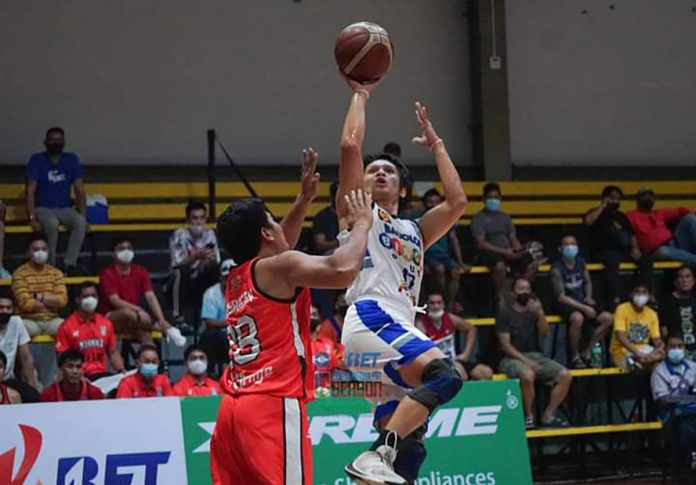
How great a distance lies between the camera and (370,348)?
253 inches

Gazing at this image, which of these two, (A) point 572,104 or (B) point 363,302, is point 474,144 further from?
(B) point 363,302

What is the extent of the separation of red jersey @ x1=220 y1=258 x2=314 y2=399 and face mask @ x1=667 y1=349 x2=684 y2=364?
332 inches

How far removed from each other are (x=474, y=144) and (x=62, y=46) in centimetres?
587

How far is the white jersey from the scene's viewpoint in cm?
661

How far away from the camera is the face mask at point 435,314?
504 inches

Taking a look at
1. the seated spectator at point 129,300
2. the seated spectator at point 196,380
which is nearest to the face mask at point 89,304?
the seated spectator at point 129,300

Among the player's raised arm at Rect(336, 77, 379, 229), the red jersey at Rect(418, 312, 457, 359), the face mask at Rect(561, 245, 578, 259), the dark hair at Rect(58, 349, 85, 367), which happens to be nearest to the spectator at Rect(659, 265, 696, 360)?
the face mask at Rect(561, 245, 578, 259)

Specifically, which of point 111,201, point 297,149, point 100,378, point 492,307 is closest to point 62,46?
point 111,201

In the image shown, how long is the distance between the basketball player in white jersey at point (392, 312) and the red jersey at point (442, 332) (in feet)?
19.0

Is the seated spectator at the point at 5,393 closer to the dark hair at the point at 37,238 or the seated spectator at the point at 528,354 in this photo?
the dark hair at the point at 37,238

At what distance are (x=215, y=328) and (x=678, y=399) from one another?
5.04 meters

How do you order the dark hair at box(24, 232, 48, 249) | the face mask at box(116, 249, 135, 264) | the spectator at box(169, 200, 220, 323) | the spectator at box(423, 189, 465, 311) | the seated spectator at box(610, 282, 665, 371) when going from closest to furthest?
the dark hair at box(24, 232, 48, 249) < the face mask at box(116, 249, 135, 264) < the spectator at box(169, 200, 220, 323) < the seated spectator at box(610, 282, 665, 371) < the spectator at box(423, 189, 465, 311)

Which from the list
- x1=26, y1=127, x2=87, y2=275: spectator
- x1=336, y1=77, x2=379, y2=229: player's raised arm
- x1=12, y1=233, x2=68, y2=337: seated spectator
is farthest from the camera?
x1=26, y1=127, x2=87, y2=275: spectator

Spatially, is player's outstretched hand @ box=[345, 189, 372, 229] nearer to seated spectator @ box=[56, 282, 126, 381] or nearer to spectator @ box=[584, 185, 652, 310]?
seated spectator @ box=[56, 282, 126, 381]
